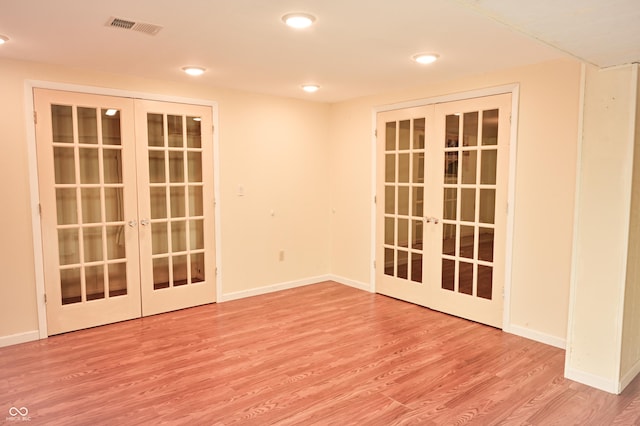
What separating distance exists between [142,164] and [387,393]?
321 centimetres

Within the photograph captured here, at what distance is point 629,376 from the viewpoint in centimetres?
298

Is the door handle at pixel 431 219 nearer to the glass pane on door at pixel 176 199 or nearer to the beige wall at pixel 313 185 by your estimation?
the beige wall at pixel 313 185

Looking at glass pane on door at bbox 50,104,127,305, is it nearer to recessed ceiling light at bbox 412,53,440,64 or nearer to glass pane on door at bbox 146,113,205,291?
glass pane on door at bbox 146,113,205,291

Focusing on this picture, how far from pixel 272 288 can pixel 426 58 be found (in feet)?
10.9

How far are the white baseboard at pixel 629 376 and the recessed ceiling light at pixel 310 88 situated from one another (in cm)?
376

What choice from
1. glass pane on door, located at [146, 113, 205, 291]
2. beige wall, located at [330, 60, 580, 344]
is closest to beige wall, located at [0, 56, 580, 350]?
beige wall, located at [330, 60, 580, 344]

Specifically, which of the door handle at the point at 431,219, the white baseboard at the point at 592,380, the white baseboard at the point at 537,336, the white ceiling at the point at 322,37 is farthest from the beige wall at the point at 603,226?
the door handle at the point at 431,219

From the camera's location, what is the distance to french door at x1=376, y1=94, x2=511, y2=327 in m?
4.00

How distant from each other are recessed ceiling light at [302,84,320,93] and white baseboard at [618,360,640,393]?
12.3 feet

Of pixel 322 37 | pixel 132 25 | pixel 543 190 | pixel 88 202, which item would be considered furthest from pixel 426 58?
pixel 88 202

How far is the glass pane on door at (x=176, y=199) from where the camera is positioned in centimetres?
441

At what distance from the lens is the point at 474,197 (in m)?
4.16

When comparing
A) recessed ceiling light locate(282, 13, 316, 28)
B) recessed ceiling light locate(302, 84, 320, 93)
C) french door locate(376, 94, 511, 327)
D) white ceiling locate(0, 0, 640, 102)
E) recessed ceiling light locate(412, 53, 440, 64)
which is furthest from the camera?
recessed ceiling light locate(302, 84, 320, 93)

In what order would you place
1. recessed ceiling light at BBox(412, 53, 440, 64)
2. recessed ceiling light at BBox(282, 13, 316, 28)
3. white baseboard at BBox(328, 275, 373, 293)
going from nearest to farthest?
1. recessed ceiling light at BBox(282, 13, 316, 28)
2. recessed ceiling light at BBox(412, 53, 440, 64)
3. white baseboard at BBox(328, 275, 373, 293)
